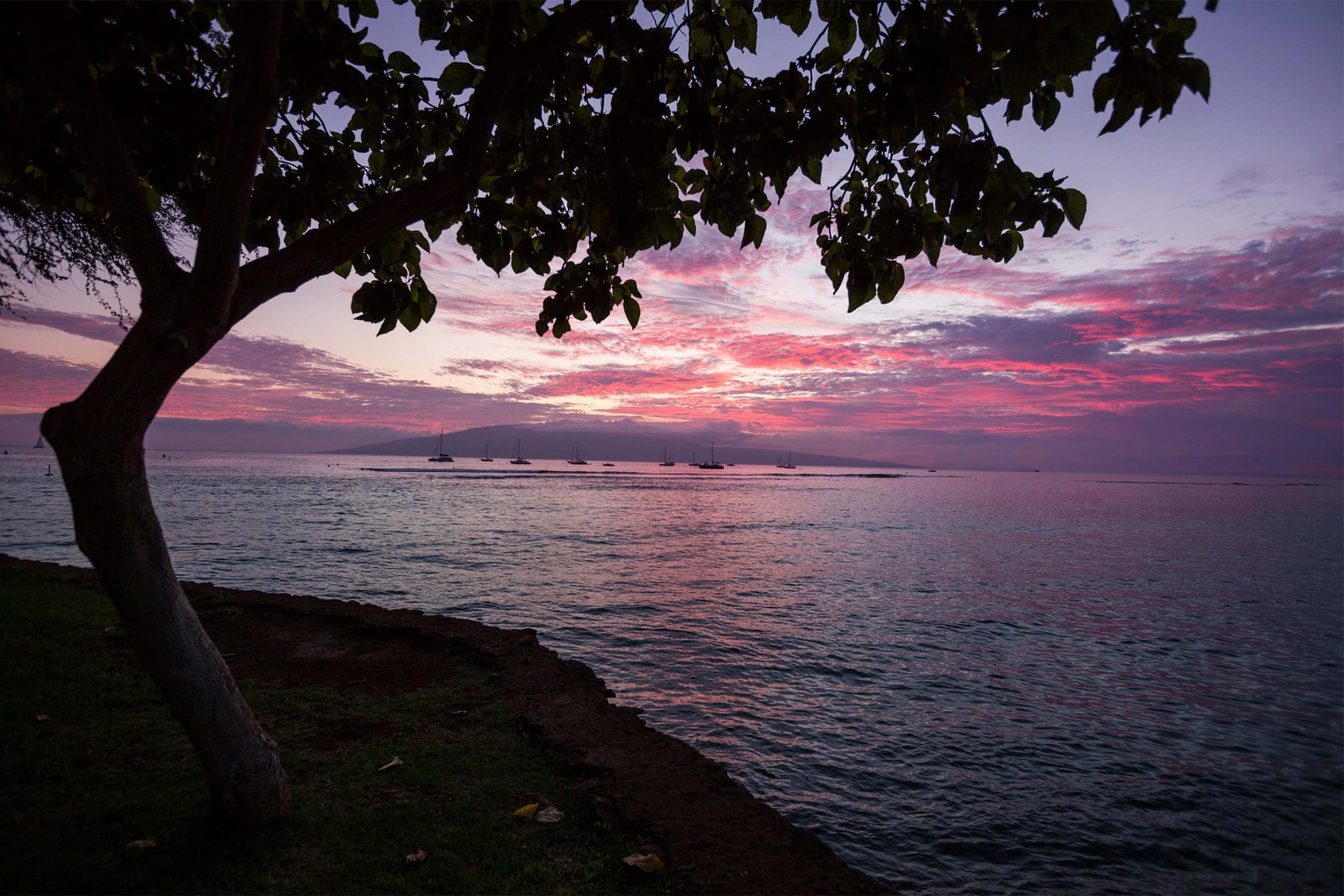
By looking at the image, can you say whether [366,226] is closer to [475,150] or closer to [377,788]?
[475,150]

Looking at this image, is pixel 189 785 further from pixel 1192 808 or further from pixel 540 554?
pixel 540 554

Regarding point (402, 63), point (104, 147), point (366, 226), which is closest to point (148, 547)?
point (104, 147)

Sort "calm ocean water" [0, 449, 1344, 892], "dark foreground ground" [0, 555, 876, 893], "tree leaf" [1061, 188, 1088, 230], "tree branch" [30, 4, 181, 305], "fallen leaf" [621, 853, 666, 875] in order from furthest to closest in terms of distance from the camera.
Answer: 1. "calm ocean water" [0, 449, 1344, 892]
2. "fallen leaf" [621, 853, 666, 875]
3. "dark foreground ground" [0, 555, 876, 893]
4. "tree leaf" [1061, 188, 1088, 230]
5. "tree branch" [30, 4, 181, 305]

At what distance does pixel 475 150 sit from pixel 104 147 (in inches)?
72.3

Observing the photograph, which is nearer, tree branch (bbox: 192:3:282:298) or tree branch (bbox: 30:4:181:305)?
tree branch (bbox: 30:4:181:305)

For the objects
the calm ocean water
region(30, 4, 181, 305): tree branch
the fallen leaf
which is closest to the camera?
region(30, 4, 181, 305): tree branch

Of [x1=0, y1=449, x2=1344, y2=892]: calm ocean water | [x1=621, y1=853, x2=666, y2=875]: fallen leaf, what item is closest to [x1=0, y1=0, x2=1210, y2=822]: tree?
[x1=621, y1=853, x2=666, y2=875]: fallen leaf

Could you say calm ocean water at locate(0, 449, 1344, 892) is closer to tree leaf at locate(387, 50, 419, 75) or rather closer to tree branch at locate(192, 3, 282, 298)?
tree branch at locate(192, 3, 282, 298)

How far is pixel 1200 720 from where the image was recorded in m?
10.2

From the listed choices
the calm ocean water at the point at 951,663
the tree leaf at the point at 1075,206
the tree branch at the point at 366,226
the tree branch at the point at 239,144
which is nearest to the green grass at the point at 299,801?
the calm ocean water at the point at 951,663

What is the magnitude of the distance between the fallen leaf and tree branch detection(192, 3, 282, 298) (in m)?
4.54

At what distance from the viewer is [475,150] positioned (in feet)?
11.3

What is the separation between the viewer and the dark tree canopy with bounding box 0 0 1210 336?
2.87 m

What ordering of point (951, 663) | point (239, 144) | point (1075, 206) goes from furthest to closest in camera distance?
point (951, 663), point (239, 144), point (1075, 206)
